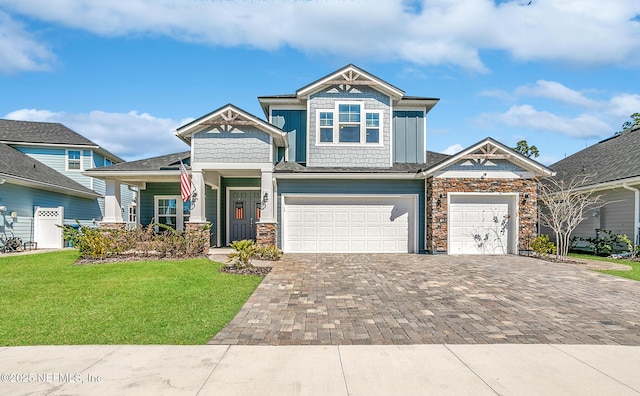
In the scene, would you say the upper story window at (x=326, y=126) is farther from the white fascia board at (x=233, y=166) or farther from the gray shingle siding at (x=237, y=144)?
the white fascia board at (x=233, y=166)

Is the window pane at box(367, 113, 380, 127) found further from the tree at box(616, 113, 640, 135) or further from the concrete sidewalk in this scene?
the tree at box(616, 113, 640, 135)

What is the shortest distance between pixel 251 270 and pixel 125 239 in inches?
215

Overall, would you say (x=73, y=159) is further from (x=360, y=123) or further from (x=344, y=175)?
(x=360, y=123)

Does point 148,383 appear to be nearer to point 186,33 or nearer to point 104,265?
point 104,265

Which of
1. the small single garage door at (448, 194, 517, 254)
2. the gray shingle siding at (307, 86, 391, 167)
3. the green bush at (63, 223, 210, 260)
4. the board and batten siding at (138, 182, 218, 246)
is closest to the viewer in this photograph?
the green bush at (63, 223, 210, 260)

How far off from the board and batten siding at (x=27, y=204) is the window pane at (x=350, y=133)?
13.9 metres

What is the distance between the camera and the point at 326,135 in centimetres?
1573

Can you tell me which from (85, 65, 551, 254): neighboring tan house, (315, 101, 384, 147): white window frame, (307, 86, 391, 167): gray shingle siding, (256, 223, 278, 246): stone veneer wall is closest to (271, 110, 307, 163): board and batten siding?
(85, 65, 551, 254): neighboring tan house

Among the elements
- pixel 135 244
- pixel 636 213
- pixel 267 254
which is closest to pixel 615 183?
pixel 636 213

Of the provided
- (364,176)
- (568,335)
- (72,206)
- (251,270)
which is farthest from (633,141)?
(72,206)

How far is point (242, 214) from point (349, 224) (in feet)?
18.2

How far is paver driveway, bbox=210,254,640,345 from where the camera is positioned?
5.34 metres

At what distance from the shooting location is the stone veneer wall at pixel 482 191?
46.4 feet

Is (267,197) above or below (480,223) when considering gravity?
above
